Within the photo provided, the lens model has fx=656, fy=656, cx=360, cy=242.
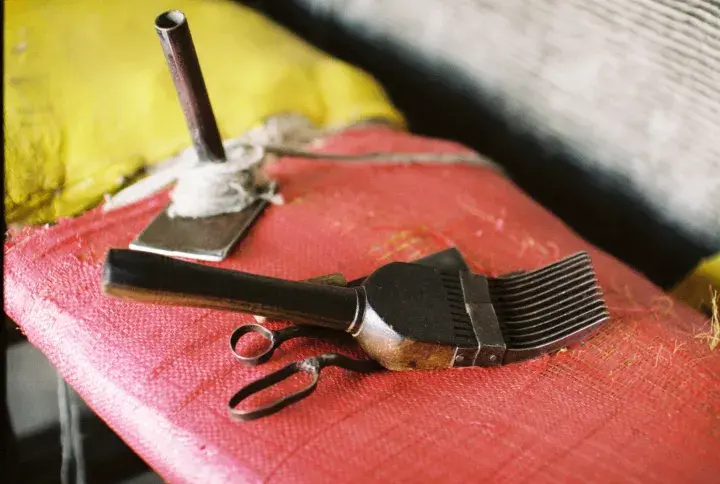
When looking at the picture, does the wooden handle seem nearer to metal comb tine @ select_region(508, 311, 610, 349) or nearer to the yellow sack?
metal comb tine @ select_region(508, 311, 610, 349)

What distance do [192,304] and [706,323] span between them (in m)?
0.48

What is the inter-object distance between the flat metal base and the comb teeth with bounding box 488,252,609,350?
0.25m

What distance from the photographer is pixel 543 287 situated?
563 mm

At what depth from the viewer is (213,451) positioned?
0.47m

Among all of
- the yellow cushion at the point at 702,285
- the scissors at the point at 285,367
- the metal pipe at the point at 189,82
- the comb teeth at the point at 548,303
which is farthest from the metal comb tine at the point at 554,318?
the metal pipe at the point at 189,82

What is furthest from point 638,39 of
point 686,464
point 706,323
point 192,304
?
point 192,304

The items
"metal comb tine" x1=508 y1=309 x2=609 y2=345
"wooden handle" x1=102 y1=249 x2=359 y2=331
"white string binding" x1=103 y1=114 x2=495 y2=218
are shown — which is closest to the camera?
"wooden handle" x1=102 y1=249 x2=359 y2=331

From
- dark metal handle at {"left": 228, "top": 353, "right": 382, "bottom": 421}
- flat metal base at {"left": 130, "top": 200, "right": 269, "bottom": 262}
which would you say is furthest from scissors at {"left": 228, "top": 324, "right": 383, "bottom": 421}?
flat metal base at {"left": 130, "top": 200, "right": 269, "bottom": 262}

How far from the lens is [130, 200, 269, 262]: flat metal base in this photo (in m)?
0.62

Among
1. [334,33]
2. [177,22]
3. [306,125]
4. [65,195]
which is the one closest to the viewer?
[177,22]

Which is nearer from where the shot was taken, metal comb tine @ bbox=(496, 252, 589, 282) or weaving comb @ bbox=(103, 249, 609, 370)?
weaving comb @ bbox=(103, 249, 609, 370)

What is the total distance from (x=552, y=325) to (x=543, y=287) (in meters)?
0.04

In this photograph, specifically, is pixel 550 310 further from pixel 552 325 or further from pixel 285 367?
pixel 285 367

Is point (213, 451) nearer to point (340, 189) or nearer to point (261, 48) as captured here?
point (340, 189)
